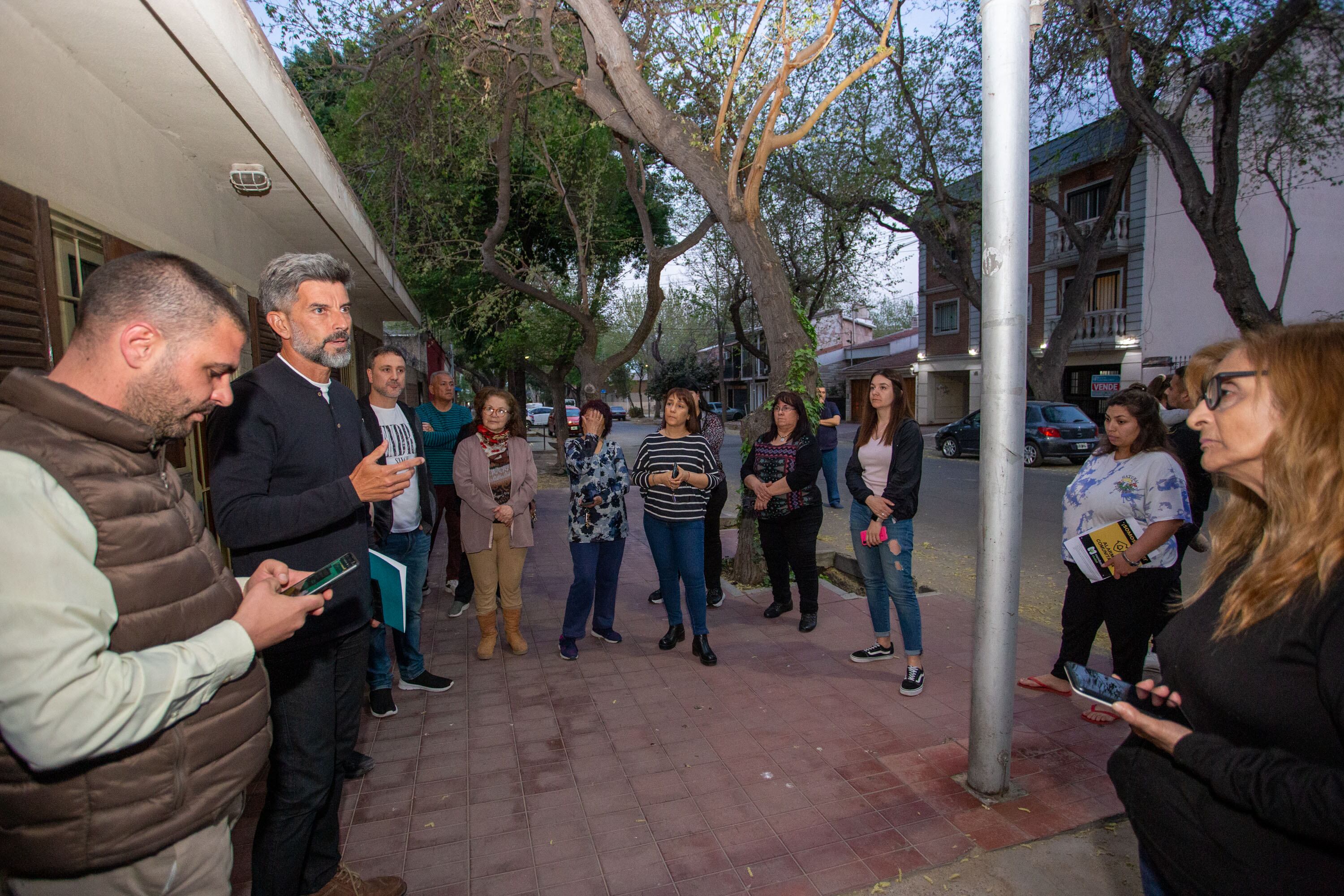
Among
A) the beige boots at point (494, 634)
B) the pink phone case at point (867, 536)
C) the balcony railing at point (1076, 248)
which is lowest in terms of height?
the beige boots at point (494, 634)

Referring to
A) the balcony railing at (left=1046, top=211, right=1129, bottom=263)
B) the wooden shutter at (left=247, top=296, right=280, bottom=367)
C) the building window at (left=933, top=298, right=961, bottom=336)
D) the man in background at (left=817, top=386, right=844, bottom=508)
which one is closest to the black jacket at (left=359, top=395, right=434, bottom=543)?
the wooden shutter at (left=247, top=296, right=280, bottom=367)

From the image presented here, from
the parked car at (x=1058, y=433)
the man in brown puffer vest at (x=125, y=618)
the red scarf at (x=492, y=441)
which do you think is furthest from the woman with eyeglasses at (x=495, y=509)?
the parked car at (x=1058, y=433)

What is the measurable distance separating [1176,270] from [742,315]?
15.3 metres

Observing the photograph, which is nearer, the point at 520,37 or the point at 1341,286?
the point at 520,37

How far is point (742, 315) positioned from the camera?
3078cm

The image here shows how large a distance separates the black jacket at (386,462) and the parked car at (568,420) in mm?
1229

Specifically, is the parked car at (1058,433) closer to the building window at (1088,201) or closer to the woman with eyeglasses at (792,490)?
the woman with eyeglasses at (792,490)

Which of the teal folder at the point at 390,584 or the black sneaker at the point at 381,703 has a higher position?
the teal folder at the point at 390,584

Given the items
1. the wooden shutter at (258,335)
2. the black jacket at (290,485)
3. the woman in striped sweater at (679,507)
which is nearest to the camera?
the black jacket at (290,485)

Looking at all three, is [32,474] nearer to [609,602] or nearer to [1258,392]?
[1258,392]

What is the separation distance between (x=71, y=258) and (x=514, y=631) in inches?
126

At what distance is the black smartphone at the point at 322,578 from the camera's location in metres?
1.70

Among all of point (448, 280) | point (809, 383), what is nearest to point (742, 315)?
point (448, 280)

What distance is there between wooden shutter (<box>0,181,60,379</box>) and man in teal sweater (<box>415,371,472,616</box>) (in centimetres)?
306
